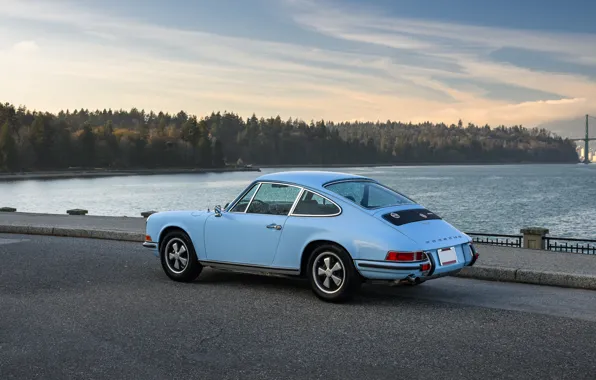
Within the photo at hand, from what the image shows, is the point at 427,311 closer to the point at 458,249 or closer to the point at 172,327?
the point at 458,249

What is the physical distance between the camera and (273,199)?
8.35m

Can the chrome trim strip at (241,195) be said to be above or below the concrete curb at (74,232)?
above

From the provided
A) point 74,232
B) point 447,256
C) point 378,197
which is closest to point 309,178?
point 378,197

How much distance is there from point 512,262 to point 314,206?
3.75 metres

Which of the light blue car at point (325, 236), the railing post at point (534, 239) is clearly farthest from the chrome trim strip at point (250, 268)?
the railing post at point (534, 239)

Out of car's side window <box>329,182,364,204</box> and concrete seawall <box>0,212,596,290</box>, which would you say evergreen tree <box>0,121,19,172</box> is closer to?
concrete seawall <box>0,212,596,290</box>

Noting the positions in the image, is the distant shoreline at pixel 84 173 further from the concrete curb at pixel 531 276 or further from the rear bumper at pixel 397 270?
the rear bumper at pixel 397 270

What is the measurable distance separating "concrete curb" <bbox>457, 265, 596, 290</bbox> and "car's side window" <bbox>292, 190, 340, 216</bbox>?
275 centimetres

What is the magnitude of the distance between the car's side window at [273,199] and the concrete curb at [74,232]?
237 inches

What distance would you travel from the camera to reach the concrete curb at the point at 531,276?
861 cm

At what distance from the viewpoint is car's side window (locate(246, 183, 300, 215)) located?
8.12 metres

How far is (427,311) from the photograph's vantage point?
729cm

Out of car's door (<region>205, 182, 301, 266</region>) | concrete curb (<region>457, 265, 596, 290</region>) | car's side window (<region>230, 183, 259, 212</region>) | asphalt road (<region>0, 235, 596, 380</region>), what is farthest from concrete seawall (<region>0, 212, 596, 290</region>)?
car's side window (<region>230, 183, 259, 212</region>)

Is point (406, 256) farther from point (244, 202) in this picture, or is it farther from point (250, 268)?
point (244, 202)
